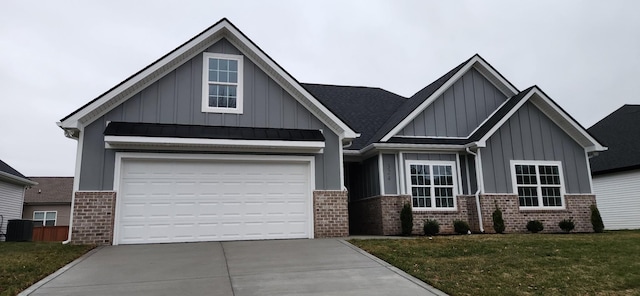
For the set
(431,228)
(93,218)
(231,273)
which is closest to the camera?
(231,273)

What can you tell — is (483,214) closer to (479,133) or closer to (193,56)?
(479,133)

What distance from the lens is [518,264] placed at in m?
8.45

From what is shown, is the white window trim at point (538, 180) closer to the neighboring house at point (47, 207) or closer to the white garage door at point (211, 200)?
the white garage door at point (211, 200)

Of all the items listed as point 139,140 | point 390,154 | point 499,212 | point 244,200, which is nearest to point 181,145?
point 139,140

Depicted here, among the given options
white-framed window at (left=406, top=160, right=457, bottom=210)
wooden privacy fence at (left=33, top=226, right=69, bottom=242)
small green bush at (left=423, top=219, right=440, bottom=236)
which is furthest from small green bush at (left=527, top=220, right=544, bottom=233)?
wooden privacy fence at (left=33, top=226, right=69, bottom=242)

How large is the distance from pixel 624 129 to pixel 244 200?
66.1 ft

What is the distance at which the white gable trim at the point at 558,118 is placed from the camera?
15.3 m

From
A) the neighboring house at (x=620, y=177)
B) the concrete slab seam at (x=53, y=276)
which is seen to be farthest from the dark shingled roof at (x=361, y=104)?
the neighboring house at (x=620, y=177)

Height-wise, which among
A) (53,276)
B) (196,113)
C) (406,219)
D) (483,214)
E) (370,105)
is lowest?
(53,276)

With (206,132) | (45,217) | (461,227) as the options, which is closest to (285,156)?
(206,132)

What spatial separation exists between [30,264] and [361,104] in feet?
45.7

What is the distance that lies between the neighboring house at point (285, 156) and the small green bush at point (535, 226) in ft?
1.02

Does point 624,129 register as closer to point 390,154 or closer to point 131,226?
point 390,154

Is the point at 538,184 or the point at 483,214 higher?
the point at 538,184
